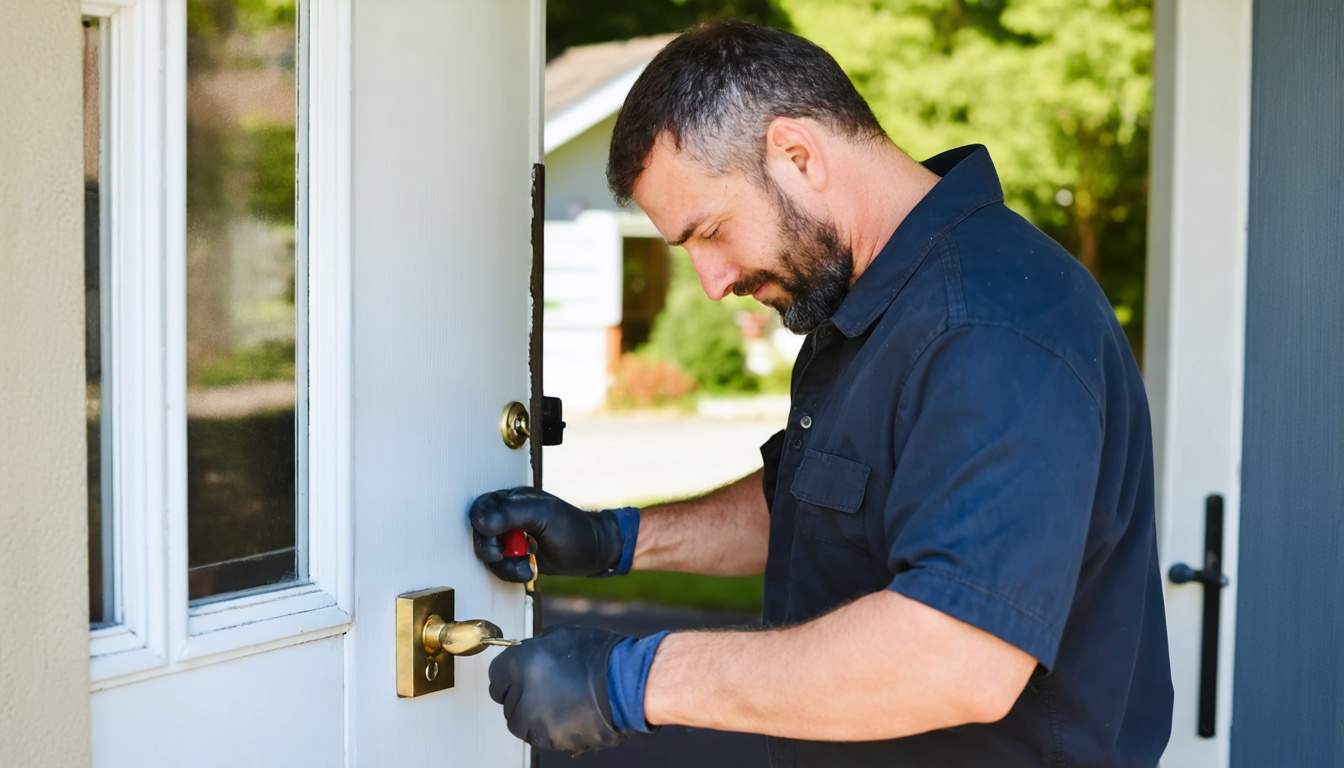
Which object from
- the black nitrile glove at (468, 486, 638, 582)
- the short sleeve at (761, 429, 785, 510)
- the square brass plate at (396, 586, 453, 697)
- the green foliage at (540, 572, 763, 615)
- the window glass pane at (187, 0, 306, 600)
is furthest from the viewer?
the green foliage at (540, 572, 763, 615)

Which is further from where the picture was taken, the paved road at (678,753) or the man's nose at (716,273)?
the paved road at (678,753)

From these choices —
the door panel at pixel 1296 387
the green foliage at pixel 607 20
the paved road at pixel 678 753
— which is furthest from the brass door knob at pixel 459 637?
the green foliage at pixel 607 20

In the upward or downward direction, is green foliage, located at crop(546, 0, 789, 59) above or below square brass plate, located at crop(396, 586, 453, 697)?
above

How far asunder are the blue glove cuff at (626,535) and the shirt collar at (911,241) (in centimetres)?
62

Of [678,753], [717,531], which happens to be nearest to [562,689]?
[717,531]

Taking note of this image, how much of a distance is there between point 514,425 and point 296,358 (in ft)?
1.29

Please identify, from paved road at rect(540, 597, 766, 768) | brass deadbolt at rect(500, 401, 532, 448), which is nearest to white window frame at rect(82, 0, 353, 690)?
brass deadbolt at rect(500, 401, 532, 448)

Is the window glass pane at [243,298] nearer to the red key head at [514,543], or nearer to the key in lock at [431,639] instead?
the key in lock at [431,639]

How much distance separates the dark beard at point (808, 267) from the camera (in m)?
1.63

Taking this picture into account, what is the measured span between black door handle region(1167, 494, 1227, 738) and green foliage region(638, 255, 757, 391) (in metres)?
12.4

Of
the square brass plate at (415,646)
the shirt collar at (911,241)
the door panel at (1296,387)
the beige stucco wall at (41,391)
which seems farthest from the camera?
the door panel at (1296,387)

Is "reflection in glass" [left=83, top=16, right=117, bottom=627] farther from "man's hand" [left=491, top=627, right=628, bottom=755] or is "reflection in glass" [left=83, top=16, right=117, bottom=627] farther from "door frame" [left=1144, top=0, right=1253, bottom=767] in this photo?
"door frame" [left=1144, top=0, right=1253, bottom=767]

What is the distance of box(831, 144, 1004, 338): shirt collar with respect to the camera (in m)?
1.54

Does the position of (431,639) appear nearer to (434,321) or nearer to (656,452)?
(434,321)
